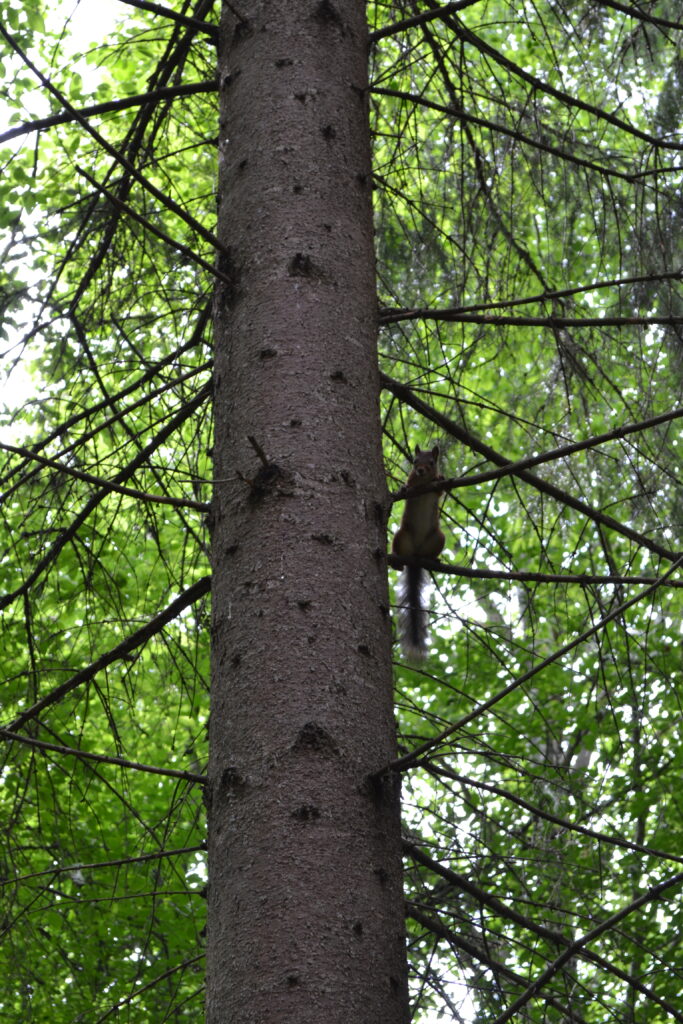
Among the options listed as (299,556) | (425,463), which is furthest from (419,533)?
(299,556)

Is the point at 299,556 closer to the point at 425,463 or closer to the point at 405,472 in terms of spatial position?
the point at 425,463

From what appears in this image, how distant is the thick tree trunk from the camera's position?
1589mm

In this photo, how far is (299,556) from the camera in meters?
1.90

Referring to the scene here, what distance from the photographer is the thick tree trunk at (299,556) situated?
1589mm

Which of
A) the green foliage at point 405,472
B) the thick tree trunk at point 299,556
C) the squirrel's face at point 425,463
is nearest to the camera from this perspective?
the thick tree trunk at point 299,556

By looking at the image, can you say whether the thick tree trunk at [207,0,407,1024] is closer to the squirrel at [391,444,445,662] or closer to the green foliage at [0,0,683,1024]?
the green foliage at [0,0,683,1024]

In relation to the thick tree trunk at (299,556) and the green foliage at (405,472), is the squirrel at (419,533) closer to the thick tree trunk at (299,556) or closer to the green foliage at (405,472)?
the green foliage at (405,472)

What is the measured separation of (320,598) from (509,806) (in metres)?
7.23

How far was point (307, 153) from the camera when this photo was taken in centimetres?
236

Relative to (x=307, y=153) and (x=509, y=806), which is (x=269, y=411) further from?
(x=509, y=806)

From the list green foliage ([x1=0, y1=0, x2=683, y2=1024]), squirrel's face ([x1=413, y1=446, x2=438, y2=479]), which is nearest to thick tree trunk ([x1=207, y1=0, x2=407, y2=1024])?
green foliage ([x1=0, y1=0, x2=683, y2=1024])

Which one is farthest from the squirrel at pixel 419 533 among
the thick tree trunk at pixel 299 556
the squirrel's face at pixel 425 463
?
the thick tree trunk at pixel 299 556

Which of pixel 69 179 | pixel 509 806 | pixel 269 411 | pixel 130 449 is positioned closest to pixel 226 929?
pixel 269 411

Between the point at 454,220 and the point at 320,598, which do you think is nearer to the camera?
the point at 320,598
